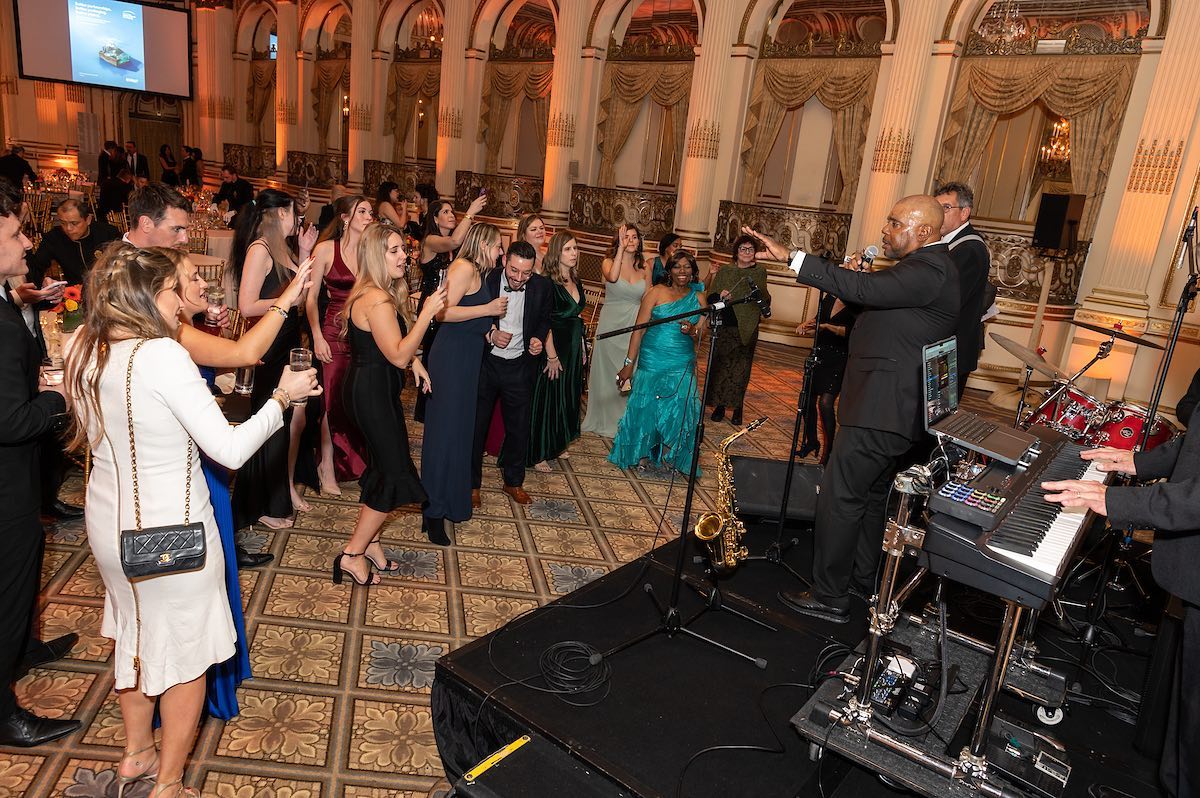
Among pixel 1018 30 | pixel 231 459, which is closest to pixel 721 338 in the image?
pixel 231 459

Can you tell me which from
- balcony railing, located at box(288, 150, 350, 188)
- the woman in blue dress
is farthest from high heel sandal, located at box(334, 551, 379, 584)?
balcony railing, located at box(288, 150, 350, 188)

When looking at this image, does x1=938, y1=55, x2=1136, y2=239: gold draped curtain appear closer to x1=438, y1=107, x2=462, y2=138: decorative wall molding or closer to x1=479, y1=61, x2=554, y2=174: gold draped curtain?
x1=479, y1=61, x2=554, y2=174: gold draped curtain

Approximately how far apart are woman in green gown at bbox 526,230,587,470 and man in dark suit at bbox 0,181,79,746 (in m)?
3.10

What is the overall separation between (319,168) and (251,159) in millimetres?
3279

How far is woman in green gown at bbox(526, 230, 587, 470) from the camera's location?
525cm

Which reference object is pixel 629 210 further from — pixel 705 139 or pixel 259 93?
pixel 259 93

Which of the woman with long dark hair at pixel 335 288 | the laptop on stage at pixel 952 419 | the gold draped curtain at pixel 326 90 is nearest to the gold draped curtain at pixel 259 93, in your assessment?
the gold draped curtain at pixel 326 90

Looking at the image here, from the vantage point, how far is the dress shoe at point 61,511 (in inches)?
156

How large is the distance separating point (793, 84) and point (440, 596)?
404 inches

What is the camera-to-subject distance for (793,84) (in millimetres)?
11312

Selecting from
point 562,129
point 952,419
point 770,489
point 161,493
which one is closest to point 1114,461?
point 952,419

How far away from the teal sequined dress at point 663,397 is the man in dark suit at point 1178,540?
3.27m

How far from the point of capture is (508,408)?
4656 millimetres

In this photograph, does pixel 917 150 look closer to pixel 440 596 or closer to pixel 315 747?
pixel 440 596
